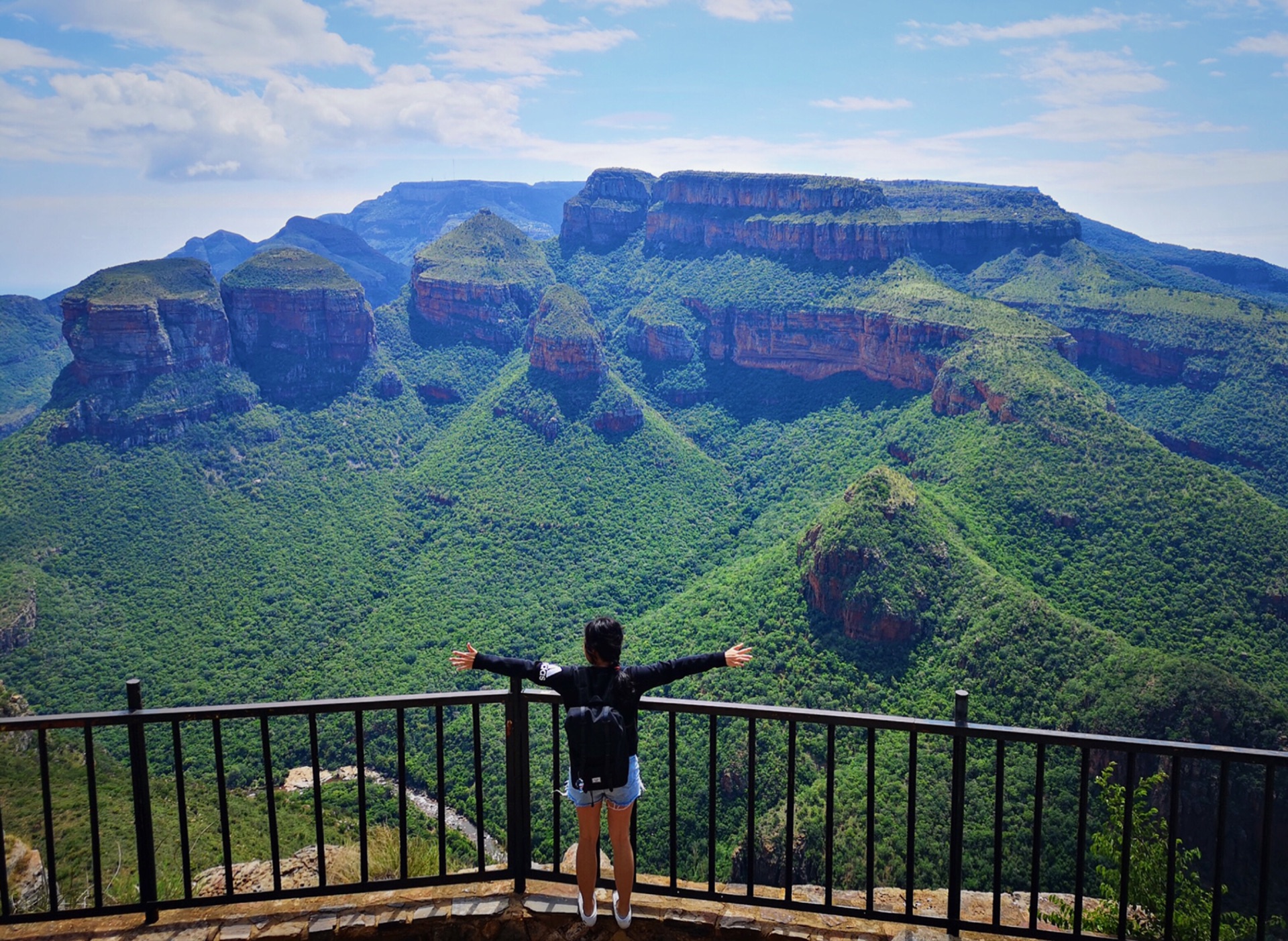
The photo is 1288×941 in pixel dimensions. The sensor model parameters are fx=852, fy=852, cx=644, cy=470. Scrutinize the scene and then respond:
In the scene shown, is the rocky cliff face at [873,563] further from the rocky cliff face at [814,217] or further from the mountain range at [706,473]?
the rocky cliff face at [814,217]

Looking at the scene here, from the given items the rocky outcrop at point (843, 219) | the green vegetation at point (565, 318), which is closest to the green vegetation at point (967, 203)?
the rocky outcrop at point (843, 219)

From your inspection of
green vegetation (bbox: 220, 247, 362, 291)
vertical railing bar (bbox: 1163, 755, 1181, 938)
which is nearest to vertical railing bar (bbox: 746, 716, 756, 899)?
vertical railing bar (bbox: 1163, 755, 1181, 938)

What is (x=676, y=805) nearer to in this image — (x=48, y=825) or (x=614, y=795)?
(x=614, y=795)

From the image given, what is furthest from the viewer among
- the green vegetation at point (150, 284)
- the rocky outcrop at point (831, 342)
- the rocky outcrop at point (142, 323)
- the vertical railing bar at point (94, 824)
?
the green vegetation at point (150, 284)

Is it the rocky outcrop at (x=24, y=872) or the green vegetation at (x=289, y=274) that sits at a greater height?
the green vegetation at (x=289, y=274)

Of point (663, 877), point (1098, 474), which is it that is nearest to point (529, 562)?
point (1098, 474)
